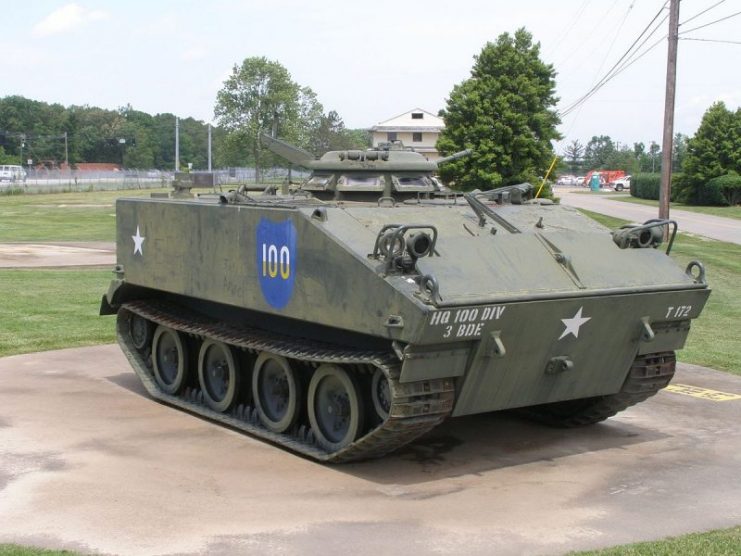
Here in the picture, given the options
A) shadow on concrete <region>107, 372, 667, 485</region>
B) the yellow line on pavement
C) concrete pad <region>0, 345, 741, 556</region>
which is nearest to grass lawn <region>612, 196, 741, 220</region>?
the yellow line on pavement

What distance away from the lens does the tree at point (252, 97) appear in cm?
4722

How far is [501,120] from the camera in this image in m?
30.4

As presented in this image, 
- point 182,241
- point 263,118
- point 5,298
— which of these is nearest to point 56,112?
point 263,118

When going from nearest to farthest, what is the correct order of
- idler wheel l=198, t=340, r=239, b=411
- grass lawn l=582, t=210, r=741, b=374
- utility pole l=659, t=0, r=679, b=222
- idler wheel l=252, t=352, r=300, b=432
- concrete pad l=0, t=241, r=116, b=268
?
idler wheel l=252, t=352, r=300, b=432, idler wheel l=198, t=340, r=239, b=411, grass lawn l=582, t=210, r=741, b=374, utility pole l=659, t=0, r=679, b=222, concrete pad l=0, t=241, r=116, b=268

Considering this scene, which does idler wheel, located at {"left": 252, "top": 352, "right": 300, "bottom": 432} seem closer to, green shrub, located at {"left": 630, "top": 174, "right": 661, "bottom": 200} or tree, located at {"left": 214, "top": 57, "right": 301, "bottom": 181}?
tree, located at {"left": 214, "top": 57, "right": 301, "bottom": 181}

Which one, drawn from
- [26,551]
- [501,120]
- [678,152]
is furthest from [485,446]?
[678,152]

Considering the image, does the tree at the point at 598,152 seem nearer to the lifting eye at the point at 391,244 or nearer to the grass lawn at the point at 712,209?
the grass lawn at the point at 712,209

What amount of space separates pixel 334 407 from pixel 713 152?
5352 centimetres

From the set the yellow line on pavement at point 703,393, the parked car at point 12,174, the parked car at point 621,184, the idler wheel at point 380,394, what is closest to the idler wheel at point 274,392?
the idler wheel at point 380,394

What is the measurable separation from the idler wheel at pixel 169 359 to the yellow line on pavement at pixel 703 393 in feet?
18.9

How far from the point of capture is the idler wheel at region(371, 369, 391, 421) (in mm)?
9961

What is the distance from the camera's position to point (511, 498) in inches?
369

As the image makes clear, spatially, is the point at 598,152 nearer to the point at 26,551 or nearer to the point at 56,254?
the point at 56,254

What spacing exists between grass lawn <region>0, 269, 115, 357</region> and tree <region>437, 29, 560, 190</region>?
33.3ft
